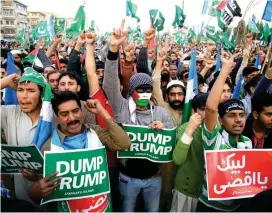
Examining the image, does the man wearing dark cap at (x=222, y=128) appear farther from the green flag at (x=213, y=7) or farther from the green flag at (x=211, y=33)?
the green flag at (x=213, y=7)

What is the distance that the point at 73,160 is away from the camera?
2420mm

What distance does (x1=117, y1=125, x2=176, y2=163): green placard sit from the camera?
3.00 metres

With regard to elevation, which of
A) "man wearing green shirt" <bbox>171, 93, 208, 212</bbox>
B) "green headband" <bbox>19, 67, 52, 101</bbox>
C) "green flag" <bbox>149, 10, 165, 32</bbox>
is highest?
"green flag" <bbox>149, 10, 165, 32</bbox>

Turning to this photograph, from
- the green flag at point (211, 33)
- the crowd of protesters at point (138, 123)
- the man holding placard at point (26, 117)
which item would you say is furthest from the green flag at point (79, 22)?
the man holding placard at point (26, 117)

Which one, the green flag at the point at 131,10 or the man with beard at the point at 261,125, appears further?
the green flag at the point at 131,10

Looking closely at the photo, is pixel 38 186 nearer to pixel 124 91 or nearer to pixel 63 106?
pixel 63 106

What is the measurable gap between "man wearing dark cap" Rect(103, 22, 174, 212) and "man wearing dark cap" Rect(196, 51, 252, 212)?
57cm

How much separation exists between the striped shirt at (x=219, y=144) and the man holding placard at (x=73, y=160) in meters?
0.68

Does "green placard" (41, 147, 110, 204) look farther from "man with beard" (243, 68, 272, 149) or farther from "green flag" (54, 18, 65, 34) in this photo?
"green flag" (54, 18, 65, 34)

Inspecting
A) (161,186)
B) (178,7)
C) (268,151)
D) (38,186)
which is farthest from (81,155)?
(178,7)

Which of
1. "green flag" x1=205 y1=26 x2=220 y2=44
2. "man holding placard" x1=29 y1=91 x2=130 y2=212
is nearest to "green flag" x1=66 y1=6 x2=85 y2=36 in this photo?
"green flag" x1=205 y1=26 x2=220 y2=44

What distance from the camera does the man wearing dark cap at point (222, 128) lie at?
8.15 ft

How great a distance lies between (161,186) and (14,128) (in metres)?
1.67

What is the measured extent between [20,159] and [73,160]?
43 cm
